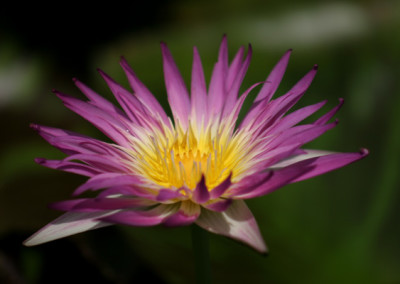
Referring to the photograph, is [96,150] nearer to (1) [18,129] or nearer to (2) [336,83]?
(2) [336,83]

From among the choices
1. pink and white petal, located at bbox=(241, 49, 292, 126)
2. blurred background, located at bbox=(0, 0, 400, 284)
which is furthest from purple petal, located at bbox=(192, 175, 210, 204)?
blurred background, located at bbox=(0, 0, 400, 284)

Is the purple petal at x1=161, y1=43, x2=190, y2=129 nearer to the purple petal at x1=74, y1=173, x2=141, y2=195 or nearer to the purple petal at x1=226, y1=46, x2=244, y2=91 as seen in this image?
the purple petal at x1=226, y1=46, x2=244, y2=91

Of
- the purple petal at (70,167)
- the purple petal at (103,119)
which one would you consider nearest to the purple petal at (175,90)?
the purple petal at (103,119)

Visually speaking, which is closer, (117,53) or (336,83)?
(336,83)

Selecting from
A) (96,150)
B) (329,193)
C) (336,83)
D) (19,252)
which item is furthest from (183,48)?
Result: (96,150)

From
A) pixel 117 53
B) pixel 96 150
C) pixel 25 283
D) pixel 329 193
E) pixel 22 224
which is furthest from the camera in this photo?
pixel 117 53

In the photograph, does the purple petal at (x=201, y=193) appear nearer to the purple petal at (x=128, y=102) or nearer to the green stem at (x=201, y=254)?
the green stem at (x=201, y=254)
